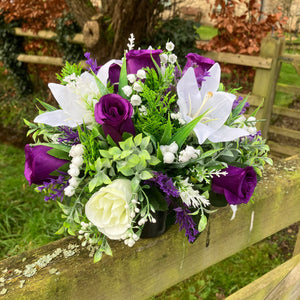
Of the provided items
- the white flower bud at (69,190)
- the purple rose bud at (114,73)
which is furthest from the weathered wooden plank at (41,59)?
the white flower bud at (69,190)

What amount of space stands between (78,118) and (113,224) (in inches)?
11.2

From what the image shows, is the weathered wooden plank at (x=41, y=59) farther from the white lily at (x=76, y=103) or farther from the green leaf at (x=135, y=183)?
the green leaf at (x=135, y=183)

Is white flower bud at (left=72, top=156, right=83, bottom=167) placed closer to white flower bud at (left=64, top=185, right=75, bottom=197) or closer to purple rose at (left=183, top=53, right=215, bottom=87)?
white flower bud at (left=64, top=185, right=75, bottom=197)

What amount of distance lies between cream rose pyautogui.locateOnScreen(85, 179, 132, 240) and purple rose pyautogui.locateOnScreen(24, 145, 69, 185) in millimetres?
135

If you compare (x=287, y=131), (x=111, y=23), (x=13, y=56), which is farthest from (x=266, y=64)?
(x=13, y=56)

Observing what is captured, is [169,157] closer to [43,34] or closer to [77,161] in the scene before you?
[77,161]

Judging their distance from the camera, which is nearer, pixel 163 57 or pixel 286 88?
pixel 163 57

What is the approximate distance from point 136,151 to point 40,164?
0.24 m

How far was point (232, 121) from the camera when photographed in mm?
944

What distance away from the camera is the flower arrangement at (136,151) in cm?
78

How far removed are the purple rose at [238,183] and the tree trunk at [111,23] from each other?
2416mm

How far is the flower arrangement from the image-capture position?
783mm

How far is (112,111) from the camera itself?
0.77 m

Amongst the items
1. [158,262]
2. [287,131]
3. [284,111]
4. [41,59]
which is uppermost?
[41,59]
